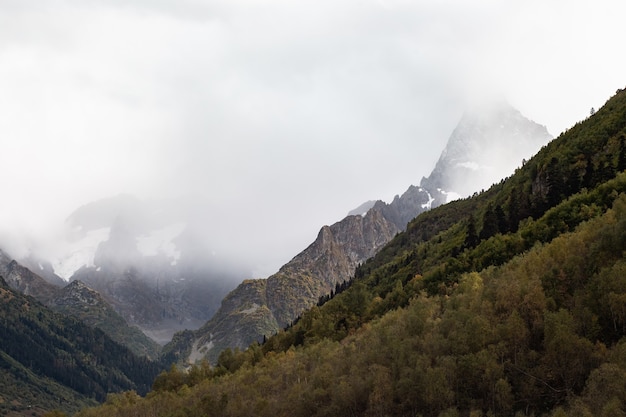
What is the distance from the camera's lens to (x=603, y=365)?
303 feet

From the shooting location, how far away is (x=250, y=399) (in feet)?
561

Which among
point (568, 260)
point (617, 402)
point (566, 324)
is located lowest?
point (617, 402)

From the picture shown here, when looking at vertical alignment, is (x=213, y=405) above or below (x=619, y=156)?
below

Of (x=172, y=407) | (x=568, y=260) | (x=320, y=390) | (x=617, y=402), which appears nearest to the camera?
(x=617, y=402)

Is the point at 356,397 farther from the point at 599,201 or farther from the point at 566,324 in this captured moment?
the point at 599,201

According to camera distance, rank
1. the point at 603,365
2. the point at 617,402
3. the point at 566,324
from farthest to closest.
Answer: the point at 566,324 < the point at 603,365 < the point at 617,402

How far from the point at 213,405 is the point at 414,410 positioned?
6863 cm

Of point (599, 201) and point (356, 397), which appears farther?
point (599, 201)

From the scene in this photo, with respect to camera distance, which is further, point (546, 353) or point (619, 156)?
point (619, 156)

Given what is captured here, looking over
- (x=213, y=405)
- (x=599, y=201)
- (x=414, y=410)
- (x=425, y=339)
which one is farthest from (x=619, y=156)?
(x=213, y=405)

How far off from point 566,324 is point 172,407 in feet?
429

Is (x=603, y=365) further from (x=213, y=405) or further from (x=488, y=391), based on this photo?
(x=213, y=405)

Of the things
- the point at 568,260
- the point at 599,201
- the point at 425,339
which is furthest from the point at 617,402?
the point at 599,201

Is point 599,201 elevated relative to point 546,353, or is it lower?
elevated
